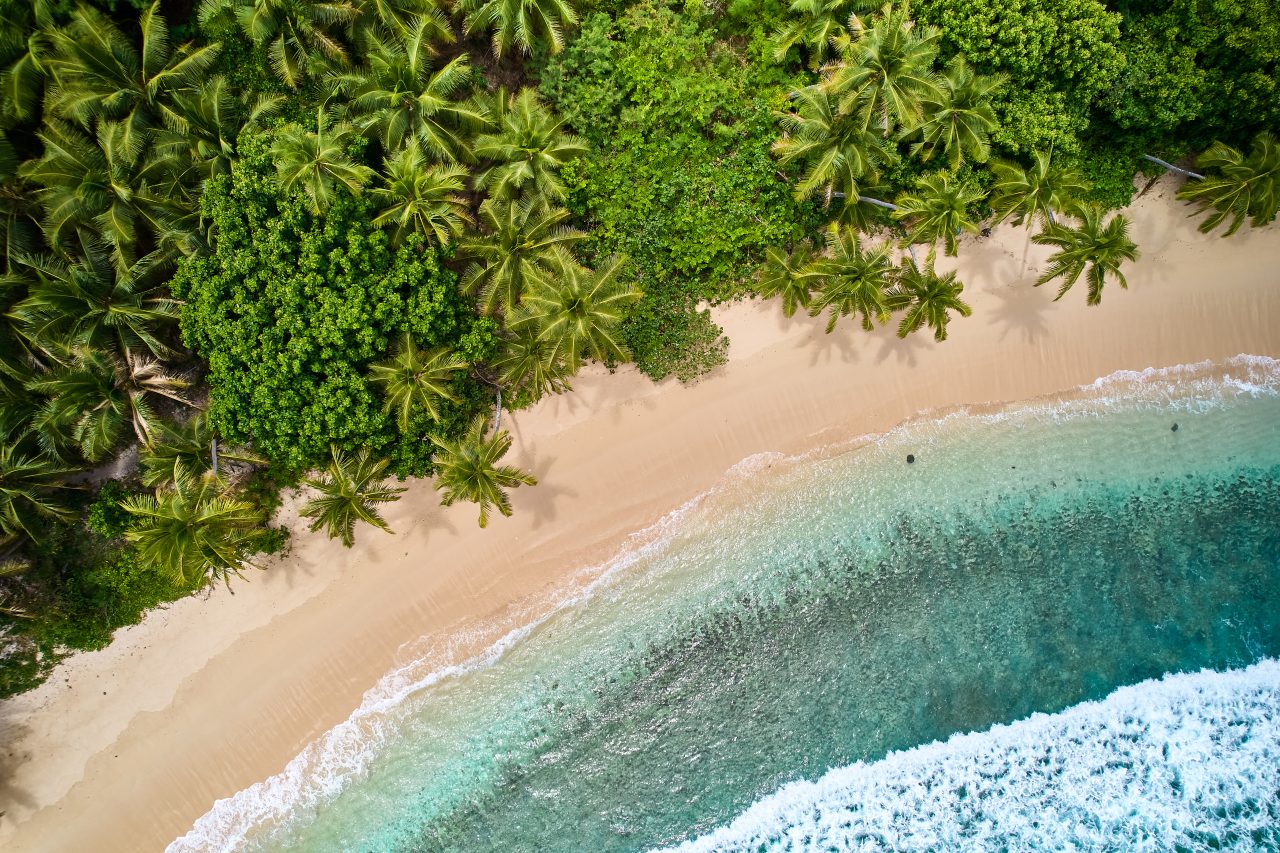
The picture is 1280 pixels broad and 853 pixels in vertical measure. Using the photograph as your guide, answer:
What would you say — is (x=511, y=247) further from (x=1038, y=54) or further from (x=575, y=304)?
(x=1038, y=54)

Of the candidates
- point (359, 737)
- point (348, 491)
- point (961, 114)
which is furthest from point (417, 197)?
point (359, 737)

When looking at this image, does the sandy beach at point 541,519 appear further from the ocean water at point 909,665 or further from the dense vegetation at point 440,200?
the dense vegetation at point 440,200

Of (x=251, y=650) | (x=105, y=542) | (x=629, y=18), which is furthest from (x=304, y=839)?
(x=629, y=18)

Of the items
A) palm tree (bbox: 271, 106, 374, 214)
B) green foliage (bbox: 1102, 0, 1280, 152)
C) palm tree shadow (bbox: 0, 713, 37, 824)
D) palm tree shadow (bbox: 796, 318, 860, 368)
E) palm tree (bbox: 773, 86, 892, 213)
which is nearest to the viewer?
palm tree (bbox: 271, 106, 374, 214)

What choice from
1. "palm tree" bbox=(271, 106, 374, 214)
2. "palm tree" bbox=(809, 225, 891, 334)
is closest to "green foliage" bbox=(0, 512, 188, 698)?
"palm tree" bbox=(271, 106, 374, 214)

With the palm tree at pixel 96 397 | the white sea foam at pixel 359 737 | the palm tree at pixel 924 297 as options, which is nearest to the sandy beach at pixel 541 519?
the white sea foam at pixel 359 737

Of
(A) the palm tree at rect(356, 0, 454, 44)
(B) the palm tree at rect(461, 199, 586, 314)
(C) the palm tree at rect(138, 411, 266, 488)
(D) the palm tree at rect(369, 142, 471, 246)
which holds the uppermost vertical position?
(A) the palm tree at rect(356, 0, 454, 44)

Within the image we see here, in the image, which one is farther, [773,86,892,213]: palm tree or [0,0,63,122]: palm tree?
[773,86,892,213]: palm tree

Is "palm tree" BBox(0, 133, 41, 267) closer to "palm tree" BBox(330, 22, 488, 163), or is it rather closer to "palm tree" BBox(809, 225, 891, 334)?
"palm tree" BBox(330, 22, 488, 163)
